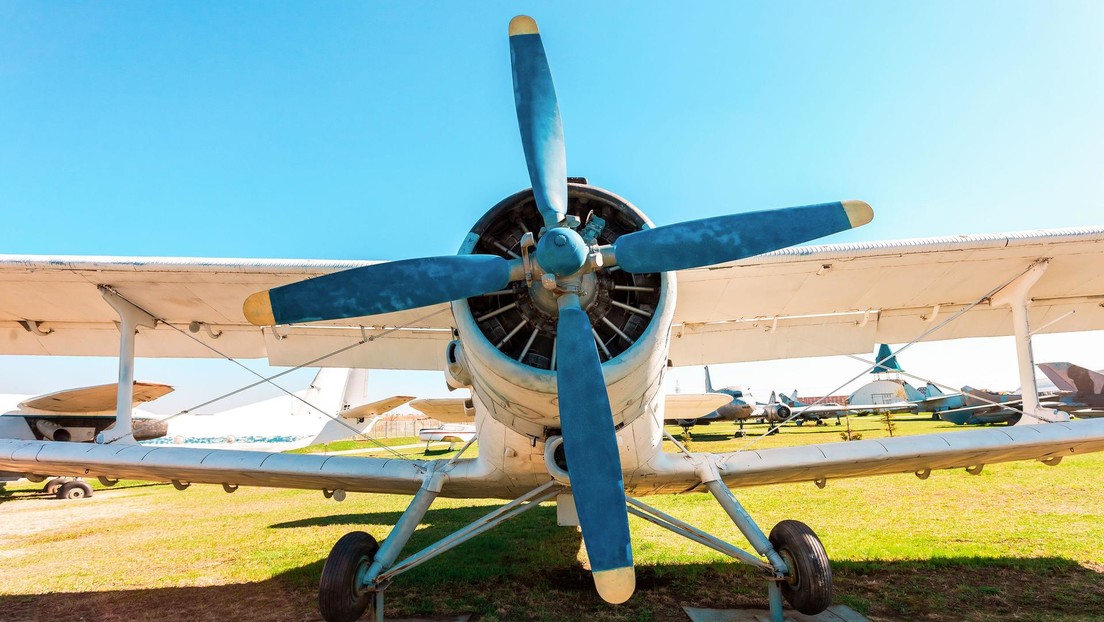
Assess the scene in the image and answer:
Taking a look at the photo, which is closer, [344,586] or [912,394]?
[344,586]

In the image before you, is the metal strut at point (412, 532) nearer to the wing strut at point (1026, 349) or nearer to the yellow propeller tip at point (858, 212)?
the yellow propeller tip at point (858, 212)

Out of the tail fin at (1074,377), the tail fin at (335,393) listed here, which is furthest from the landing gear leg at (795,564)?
the tail fin at (1074,377)

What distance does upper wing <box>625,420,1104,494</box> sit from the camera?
4961 millimetres

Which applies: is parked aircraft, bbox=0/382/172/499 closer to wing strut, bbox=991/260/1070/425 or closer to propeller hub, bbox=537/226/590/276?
propeller hub, bbox=537/226/590/276

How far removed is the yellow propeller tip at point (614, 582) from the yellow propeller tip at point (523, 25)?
3.73 m

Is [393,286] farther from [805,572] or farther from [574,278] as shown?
[805,572]

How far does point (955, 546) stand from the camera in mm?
6723

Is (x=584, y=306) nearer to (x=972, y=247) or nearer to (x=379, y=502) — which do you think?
(x=972, y=247)

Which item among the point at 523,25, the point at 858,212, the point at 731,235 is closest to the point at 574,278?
the point at 731,235

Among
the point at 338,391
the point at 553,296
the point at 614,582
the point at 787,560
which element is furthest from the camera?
the point at 338,391

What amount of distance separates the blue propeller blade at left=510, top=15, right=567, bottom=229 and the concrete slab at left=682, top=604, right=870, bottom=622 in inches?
140

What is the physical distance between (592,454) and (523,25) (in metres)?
3.15

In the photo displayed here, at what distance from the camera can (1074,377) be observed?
28953mm

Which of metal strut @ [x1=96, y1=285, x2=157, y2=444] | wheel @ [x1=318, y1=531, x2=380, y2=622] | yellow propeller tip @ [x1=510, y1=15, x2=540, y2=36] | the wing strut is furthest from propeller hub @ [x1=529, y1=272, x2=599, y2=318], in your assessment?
the wing strut
